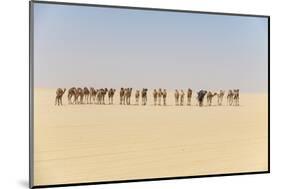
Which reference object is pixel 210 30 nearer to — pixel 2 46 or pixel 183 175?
pixel 183 175

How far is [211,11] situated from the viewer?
10.5ft

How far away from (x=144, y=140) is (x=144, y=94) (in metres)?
0.28

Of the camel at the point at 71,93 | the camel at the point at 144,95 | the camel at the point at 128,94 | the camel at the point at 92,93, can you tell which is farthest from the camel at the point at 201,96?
the camel at the point at 71,93

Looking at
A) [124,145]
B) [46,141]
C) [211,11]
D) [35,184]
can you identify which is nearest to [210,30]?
[211,11]

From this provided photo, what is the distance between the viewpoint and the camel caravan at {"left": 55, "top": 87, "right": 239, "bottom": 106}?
2.92 meters

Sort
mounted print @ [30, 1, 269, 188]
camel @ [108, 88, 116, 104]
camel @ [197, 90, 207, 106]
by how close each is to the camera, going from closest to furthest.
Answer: mounted print @ [30, 1, 269, 188] < camel @ [108, 88, 116, 104] < camel @ [197, 90, 207, 106]

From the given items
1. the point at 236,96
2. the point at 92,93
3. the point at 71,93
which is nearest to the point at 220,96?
the point at 236,96

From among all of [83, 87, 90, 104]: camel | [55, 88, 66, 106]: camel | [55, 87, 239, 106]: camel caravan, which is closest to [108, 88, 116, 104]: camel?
[55, 87, 239, 106]: camel caravan

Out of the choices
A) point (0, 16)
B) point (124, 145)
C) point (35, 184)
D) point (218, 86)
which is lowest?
point (35, 184)

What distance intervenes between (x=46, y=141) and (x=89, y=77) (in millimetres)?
447

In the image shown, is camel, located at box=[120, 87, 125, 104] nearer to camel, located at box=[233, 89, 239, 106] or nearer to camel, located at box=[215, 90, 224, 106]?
camel, located at box=[215, 90, 224, 106]

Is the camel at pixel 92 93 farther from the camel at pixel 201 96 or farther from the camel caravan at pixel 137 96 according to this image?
the camel at pixel 201 96

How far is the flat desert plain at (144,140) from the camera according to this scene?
288cm

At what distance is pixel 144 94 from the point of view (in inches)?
120
